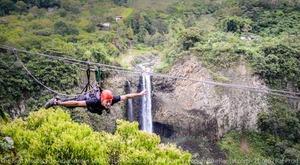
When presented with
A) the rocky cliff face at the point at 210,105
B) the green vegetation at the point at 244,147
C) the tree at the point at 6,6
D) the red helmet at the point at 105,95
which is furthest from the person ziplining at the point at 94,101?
the tree at the point at 6,6

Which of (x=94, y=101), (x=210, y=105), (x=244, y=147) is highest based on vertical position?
(x=94, y=101)

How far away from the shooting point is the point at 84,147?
18.6 meters

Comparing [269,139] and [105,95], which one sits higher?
[105,95]

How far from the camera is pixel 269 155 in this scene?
3075 cm

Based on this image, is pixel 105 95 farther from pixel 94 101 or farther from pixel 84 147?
pixel 84 147

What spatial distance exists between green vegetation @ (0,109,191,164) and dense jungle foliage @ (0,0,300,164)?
10.4m

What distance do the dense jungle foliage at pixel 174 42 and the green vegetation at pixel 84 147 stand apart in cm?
1036

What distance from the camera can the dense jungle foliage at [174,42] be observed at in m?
31.3

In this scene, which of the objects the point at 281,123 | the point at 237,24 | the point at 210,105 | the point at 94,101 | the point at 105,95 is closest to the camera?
the point at 105,95

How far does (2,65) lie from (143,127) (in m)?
10.2

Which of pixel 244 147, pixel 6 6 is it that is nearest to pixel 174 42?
pixel 244 147

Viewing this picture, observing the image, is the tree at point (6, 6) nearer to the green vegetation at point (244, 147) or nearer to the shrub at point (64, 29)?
the shrub at point (64, 29)

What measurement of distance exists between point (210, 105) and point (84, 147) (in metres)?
14.8

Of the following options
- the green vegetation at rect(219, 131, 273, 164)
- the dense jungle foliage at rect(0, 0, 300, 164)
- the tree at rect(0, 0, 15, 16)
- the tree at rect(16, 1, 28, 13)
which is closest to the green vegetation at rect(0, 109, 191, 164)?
the dense jungle foliage at rect(0, 0, 300, 164)
